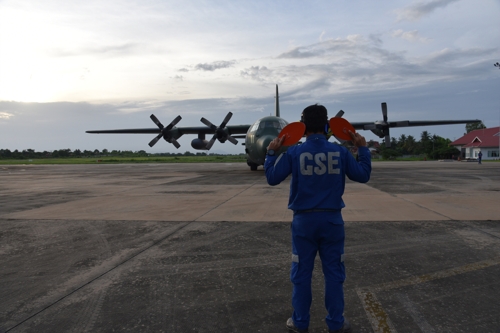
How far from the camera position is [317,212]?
10.6 ft

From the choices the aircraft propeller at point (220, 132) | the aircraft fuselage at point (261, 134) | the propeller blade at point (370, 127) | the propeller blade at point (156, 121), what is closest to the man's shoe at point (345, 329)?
the aircraft fuselage at point (261, 134)

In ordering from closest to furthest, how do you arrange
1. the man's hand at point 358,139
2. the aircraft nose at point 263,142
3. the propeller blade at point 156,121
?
the man's hand at point 358,139 → the aircraft nose at point 263,142 → the propeller blade at point 156,121

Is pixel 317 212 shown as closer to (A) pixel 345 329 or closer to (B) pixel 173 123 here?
(A) pixel 345 329

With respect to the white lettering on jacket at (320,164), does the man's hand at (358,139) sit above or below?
above

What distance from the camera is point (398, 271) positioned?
4.55m

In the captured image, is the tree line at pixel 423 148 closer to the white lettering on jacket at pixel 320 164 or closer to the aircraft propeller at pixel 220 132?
the aircraft propeller at pixel 220 132

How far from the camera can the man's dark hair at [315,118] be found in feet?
11.2

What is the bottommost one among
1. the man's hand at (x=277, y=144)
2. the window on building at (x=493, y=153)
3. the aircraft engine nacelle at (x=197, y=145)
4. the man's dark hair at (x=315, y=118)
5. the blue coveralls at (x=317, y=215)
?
the window on building at (x=493, y=153)

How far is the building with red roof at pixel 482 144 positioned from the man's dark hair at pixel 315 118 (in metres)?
67.7

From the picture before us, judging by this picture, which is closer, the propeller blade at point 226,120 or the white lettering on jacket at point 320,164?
the white lettering on jacket at point 320,164

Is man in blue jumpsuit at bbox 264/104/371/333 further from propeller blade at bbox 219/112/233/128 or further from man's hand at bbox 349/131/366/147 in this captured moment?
propeller blade at bbox 219/112/233/128

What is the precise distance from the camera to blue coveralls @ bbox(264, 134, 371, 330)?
10.3 feet

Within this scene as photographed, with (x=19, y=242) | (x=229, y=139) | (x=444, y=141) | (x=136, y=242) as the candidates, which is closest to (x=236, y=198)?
(x=136, y=242)

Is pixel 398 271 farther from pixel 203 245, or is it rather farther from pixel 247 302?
pixel 203 245
